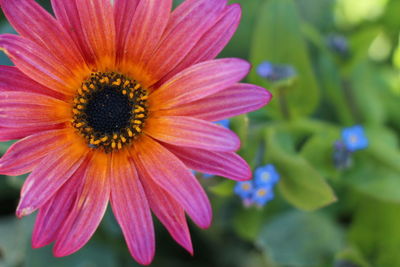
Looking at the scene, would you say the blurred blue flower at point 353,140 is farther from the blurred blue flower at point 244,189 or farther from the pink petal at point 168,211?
the pink petal at point 168,211

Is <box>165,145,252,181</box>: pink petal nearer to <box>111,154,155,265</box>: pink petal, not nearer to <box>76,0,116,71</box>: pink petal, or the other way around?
<box>111,154,155,265</box>: pink petal

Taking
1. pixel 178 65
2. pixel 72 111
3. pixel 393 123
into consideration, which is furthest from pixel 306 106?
pixel 72 111

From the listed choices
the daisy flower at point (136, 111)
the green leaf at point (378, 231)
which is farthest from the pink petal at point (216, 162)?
the green leaf at point (378, 231)

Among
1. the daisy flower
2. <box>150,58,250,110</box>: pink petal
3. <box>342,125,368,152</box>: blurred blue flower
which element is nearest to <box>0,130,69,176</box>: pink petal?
the daisy flower

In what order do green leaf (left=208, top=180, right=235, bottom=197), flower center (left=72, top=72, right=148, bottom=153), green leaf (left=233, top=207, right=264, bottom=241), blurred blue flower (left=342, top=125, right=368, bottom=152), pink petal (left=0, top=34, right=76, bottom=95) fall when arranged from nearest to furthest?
pink petal (left=0, top=34, right=76, bottom=95), flower center (left=72, top=72, right=148, bottom=153), green leaf (left=208, top=180, right=235, bottom=197), blurred blue flower (left=342, top=125, right=368, bottom=152), green leaf (left=233, top=207, right=264, bottom=241)

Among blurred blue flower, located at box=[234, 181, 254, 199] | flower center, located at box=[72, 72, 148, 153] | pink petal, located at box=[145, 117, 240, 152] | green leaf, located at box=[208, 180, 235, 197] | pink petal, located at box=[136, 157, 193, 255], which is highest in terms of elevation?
flower center, located at box=[72, 72, 148, 153]

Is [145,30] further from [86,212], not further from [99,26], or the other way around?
[86,212]
